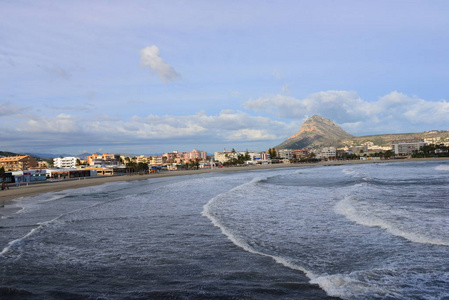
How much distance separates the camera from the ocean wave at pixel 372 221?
1022 centimetres

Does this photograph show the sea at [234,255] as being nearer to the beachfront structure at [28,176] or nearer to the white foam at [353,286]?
the white foam at [353,286]

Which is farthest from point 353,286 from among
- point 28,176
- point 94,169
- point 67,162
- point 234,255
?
point 67,162

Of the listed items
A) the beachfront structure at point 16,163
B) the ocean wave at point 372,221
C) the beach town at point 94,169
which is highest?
the beachfront structure at point 16,163

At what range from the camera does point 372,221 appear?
43.9 ft

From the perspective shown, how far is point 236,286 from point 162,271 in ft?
6.66

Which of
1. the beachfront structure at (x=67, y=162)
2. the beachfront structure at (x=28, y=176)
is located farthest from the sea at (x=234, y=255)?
the beachfront structure at (x=67, y=162)

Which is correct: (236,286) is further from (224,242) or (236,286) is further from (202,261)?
(224,242)

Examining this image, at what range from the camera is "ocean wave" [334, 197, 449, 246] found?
10.2 meters

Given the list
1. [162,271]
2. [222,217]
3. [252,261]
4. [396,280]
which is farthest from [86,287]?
[222,217]

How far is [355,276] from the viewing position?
7.33 metres

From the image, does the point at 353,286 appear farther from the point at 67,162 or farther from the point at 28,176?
the point at 67,162

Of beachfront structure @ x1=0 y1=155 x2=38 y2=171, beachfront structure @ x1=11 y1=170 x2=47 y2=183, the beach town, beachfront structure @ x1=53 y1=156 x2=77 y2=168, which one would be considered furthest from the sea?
beachfront structure @ x1=53 y1=156 x2=77 y2=168

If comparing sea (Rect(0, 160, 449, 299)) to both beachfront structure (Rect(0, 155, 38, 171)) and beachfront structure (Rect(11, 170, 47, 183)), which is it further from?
beachfront structure (Rect(0, 155, 38, 171))

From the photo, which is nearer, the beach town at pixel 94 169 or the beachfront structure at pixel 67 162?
the beach town at pixel 94 169
